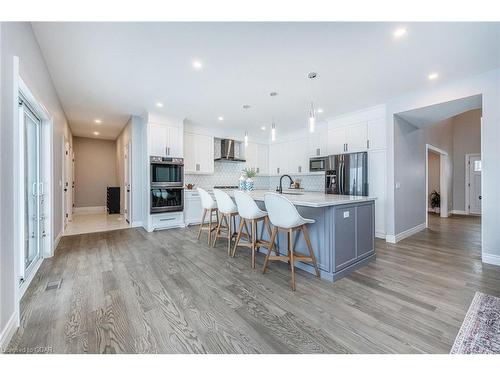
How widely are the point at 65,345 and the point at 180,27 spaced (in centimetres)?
266

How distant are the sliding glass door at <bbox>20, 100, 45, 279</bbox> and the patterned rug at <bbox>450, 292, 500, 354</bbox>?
4.10m

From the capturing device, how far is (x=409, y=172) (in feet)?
14.1

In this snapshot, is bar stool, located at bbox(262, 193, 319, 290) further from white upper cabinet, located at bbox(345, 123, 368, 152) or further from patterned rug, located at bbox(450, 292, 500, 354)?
white upper cabinet, located at bbox(345, 123, 368, 152)

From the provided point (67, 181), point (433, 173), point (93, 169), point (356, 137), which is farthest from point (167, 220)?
point (433, 173)

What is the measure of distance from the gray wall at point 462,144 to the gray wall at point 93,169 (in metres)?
11.9

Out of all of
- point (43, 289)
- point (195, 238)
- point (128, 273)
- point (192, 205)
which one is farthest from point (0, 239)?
point (192, 205)

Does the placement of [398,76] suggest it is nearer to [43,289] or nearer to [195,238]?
[195,238]

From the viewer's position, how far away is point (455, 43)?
2.26m

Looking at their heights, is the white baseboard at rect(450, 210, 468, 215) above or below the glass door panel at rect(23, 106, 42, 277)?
below

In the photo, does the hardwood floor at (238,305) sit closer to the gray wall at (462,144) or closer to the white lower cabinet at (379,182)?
the white lower cabinet at (379,182)

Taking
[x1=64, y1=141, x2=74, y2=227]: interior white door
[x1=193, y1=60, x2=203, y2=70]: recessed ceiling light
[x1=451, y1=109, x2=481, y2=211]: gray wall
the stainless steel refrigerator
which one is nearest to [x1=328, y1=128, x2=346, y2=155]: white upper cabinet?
the stainless steel refrigerator

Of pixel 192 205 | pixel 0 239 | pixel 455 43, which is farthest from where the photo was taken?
pixel 192 205

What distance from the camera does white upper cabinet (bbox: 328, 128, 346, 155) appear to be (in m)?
4.66

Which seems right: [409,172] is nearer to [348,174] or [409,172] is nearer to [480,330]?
[348,174]
